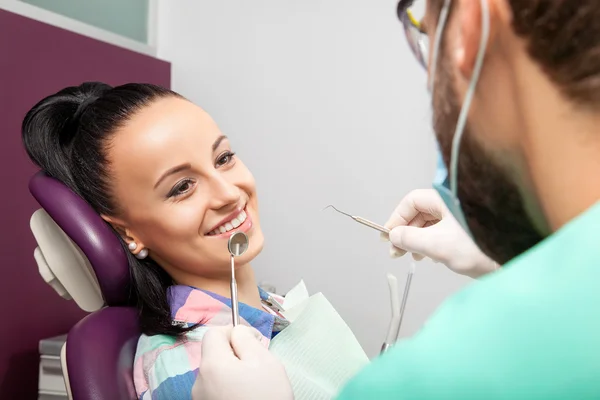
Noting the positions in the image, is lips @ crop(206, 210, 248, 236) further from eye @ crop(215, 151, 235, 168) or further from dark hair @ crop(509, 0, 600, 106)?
dark hair @ crop(509, 0, 600, 106)

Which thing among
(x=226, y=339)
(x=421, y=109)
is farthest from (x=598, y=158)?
(x=421, y=109)

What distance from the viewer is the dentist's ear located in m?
0.44

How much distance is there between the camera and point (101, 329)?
1033 mm

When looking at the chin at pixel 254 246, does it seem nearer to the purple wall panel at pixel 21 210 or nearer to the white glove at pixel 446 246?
the white glove at pixel 446 246

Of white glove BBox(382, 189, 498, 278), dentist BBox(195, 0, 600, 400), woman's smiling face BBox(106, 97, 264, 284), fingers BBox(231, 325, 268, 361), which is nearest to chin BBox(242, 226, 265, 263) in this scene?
woman's smiling face BBox(106, 97, 264, 284)

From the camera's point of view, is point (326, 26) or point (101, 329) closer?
point (101, 329)

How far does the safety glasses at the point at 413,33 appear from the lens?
585mm

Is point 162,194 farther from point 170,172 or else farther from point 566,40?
point 566,40

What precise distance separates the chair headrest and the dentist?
69cm

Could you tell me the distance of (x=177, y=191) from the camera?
1.11m

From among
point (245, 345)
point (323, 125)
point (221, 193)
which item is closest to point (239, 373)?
point (245, 345)

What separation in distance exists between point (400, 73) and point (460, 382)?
1.60m

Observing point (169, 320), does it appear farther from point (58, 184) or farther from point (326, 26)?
point (326, 26)

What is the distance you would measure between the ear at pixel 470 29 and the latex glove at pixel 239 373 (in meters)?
0.43
